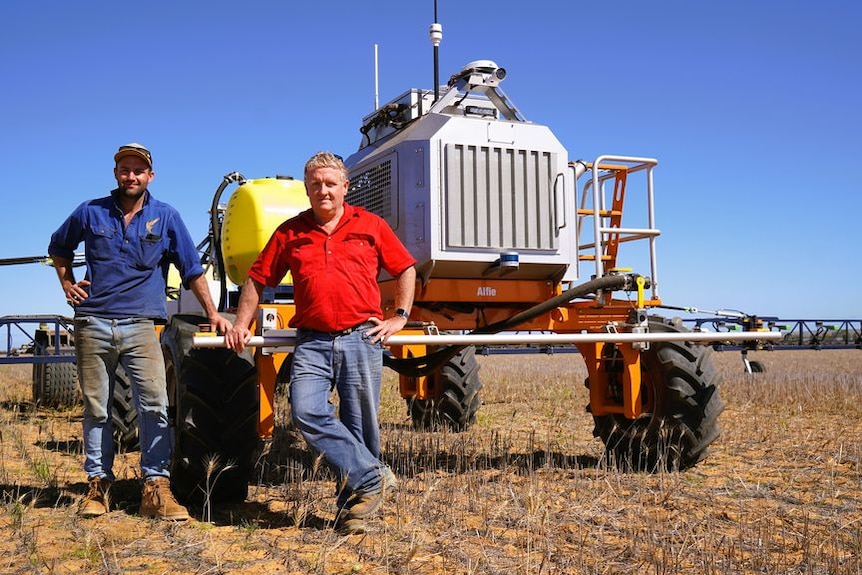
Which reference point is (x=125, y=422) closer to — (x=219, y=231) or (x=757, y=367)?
(x=219, y=231)

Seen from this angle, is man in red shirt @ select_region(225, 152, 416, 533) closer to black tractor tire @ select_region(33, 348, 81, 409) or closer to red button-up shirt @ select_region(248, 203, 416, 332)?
red button-up shirt @ select_region(248, 203, 416, 332)

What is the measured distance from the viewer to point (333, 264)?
4.29 meters

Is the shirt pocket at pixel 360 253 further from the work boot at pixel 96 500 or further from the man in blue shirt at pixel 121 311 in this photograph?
the work boot at pixel 96 500

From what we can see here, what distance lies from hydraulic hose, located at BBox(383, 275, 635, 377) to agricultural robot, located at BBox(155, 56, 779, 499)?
0.4 inches

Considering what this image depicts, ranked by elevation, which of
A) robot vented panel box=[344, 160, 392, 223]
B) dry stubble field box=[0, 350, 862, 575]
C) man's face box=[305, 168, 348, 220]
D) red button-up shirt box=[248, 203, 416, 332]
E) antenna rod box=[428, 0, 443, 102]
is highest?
antenna rod box=[428, 0, 443, 102]

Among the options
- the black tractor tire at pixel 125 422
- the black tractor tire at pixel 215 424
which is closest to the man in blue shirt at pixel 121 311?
the black tractor tire at pixel 215 424

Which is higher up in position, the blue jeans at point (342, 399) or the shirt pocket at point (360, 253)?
the shirt pocket at point (360, 253)

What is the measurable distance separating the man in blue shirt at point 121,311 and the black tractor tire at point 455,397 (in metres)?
4.26

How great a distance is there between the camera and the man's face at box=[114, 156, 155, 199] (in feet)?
15.6

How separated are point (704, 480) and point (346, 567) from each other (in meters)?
3.03

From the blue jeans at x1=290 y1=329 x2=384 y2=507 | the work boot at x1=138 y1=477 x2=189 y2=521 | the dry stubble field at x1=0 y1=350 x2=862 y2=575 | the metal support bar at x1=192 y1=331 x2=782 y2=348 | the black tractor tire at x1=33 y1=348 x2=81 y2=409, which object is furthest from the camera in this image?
the black tractor tire at x1=33 y1=348 x2=81 y2=409

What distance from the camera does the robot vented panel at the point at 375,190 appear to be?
241 inches

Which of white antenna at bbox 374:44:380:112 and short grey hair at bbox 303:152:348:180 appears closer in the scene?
short grey hair at bbox 303:152:348:180

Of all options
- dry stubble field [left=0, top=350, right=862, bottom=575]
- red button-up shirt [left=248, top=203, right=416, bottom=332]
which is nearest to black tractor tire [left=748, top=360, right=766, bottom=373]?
dry stubble field [left=0, top=350, right=862, bottom=575]
